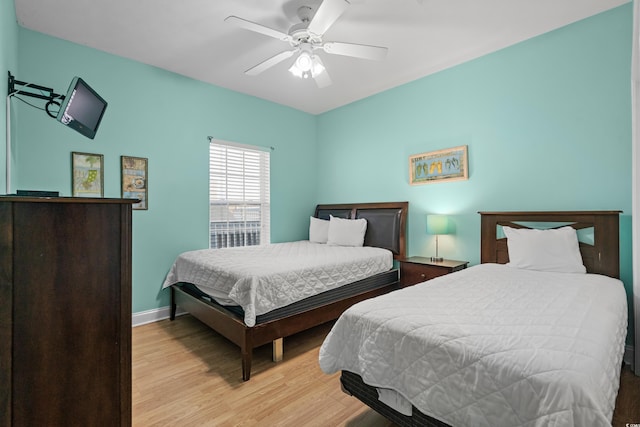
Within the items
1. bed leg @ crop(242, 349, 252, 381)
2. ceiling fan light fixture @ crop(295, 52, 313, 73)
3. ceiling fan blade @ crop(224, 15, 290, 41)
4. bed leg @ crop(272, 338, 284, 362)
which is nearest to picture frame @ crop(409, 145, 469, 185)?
ceiling fan light fixture @ crop(295, 52, 313, 73)

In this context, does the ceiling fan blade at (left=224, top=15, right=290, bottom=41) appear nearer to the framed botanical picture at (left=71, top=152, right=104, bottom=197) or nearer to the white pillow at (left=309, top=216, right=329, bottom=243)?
the framed botanical picture at (left=71, top=152, right=104, bottom=197)

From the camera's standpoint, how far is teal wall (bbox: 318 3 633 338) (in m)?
2.39

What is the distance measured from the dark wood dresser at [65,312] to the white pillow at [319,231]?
10.5 ft

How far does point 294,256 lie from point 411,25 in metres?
2.41

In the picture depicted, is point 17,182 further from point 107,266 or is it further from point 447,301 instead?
point 447,301

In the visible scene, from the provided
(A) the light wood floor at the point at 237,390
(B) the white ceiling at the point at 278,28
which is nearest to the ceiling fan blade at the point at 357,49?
(B) the white ceiling at the point at 278,28

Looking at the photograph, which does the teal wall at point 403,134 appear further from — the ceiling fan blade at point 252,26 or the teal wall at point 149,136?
the ceiling fan blade at point 252,26

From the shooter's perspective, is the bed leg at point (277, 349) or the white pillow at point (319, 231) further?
the white pillow at point (319, 231)

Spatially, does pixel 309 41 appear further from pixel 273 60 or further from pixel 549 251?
pixel 549 251

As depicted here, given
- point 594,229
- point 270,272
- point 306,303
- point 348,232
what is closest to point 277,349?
point 306,303

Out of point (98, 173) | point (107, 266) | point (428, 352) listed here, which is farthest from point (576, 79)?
point (98, 173)

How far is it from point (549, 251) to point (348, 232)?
213 cm

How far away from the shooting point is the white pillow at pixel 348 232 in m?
3.89

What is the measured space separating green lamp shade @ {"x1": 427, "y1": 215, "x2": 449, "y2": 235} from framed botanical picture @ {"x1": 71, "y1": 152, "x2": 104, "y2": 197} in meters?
3.45
